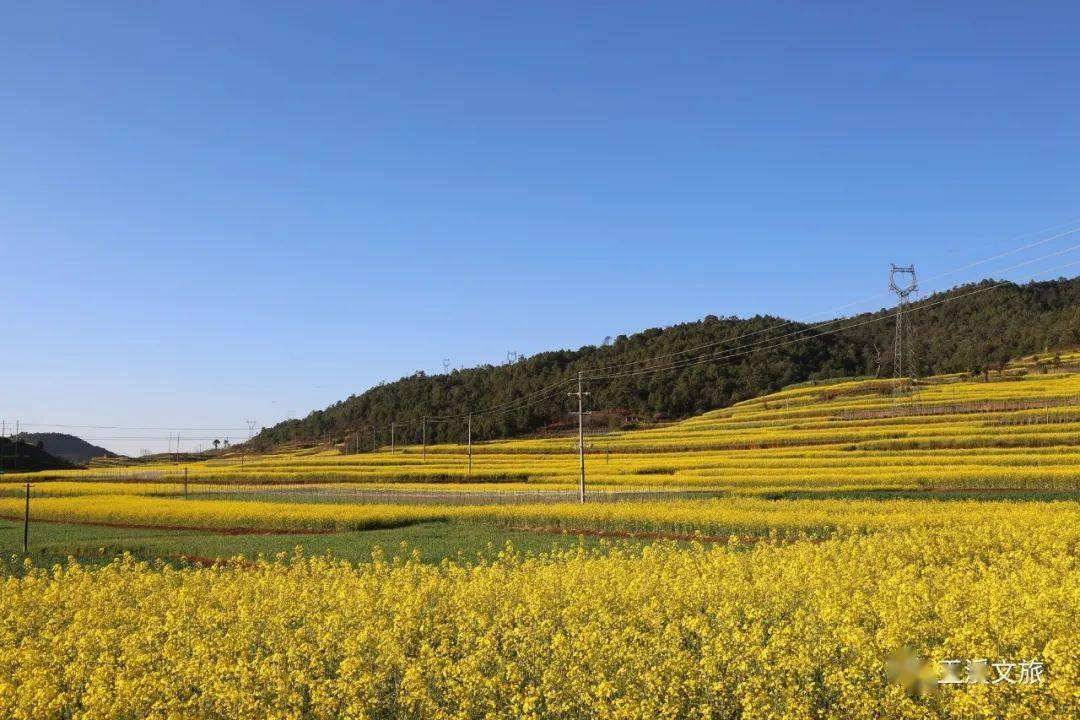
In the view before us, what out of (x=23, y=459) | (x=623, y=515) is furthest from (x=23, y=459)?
(x=623, y=515)

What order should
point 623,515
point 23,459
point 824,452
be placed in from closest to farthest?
1. point 623,515
2. point 824,452
3. point 23,459

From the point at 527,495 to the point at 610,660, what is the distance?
4271 cm

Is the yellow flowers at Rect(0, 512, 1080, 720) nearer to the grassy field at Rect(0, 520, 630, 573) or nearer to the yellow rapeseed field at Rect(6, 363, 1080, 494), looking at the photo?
the grassy field at Rect(0, 520, 630, 573)

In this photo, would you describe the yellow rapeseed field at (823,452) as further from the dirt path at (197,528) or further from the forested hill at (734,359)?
the forested hill at (734,359)

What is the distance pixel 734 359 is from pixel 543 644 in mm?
128637

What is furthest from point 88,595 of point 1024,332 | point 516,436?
point 1024,332

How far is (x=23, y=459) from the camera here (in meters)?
121

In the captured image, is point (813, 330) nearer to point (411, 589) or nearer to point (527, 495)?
point (527, 495)

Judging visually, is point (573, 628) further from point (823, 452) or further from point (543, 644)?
point (823, 452)

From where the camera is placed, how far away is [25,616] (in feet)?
44.3

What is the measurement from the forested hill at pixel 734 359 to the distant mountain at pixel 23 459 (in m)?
49.8

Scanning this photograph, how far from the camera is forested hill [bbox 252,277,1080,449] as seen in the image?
411 feet

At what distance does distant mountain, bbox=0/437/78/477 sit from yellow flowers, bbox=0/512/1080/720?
4770 inches

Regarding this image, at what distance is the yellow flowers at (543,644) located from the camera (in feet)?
26.8
